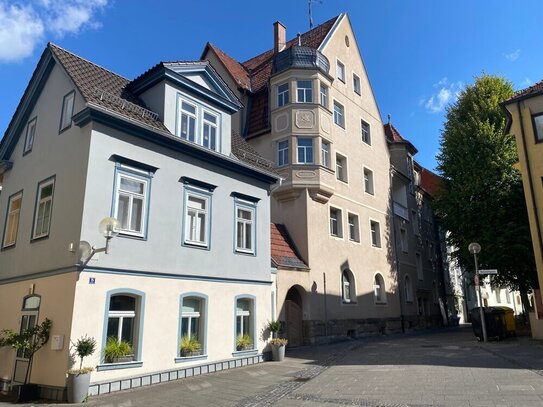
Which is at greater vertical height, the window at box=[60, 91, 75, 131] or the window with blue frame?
the window at box=[60, 91, 75, 131]

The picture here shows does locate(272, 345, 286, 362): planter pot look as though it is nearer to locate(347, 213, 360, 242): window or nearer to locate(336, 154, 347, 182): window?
locate(347, 213, 360, 242): window

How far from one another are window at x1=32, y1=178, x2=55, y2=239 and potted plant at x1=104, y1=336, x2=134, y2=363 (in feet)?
12.7

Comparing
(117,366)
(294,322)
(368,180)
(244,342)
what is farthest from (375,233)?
(117,366)

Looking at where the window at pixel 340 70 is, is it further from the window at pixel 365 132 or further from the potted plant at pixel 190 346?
the potted plant at pixel 190 346

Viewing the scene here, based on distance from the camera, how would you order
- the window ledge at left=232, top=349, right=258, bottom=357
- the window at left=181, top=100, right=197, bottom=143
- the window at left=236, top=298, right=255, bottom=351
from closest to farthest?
the window ledge at left=232, top=349, right=258, bottom=357 → the window at left=181, top=100, right=197, bottom=143 → the window at left=236, top=298, right=255, bottom=351

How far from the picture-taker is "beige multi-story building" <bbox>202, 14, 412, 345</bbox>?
21.7 metres

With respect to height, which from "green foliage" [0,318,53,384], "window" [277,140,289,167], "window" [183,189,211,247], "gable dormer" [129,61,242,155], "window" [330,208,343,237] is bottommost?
"green foliage" [0,318,53,384]

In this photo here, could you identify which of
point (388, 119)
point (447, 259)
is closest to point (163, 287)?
point (388, 119)

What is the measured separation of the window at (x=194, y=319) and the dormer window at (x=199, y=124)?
17.0 feet

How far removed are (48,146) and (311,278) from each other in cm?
1262

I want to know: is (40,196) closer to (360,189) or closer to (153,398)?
(153,398)

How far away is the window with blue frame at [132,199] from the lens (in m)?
12.4

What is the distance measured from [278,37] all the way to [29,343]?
22736 mm

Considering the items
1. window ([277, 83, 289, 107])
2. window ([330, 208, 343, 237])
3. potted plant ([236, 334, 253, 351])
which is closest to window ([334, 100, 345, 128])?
window ([277, 83, 289, 107])
